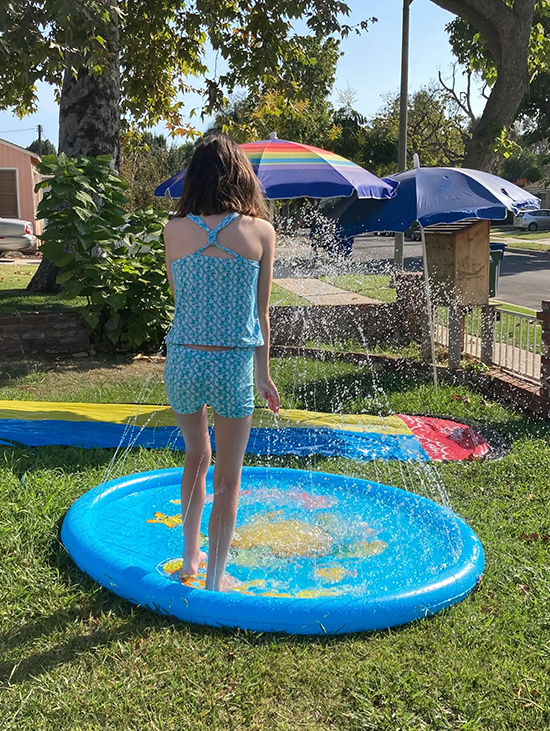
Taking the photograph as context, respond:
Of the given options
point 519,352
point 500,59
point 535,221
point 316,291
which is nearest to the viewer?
point 519,352

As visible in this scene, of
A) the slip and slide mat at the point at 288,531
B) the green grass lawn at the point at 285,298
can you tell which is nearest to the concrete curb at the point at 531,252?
the green grass lawn at the point at 285,298

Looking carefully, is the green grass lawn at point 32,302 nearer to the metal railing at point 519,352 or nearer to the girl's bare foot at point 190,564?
the metal railing at point 519,352

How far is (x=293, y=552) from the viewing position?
3707mm

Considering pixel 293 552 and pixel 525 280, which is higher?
pixel 525 280

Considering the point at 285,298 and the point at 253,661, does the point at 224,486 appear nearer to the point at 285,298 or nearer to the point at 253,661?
the point at 253,661

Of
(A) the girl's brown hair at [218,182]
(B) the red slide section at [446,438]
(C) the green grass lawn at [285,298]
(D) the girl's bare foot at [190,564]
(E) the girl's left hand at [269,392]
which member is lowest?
(B) the red slide section at [446,438]

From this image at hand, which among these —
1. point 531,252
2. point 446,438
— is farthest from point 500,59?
point 531,252

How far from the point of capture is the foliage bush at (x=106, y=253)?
23.6 feet

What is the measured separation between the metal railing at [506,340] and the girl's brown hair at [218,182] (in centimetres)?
447

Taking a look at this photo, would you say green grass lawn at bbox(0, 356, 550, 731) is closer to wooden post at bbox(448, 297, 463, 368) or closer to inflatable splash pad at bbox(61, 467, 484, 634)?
inflatable splash pad at bbox(61, 467, 484, 634)

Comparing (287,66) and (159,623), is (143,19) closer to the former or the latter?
(287,66)

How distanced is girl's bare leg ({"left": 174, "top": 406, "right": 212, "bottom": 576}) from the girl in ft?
0.17

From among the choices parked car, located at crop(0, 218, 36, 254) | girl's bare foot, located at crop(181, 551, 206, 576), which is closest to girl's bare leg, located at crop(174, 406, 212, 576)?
girl's bare foot, located at crop(181, 551, 206, 576)

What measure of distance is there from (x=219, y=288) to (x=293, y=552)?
1.59m
